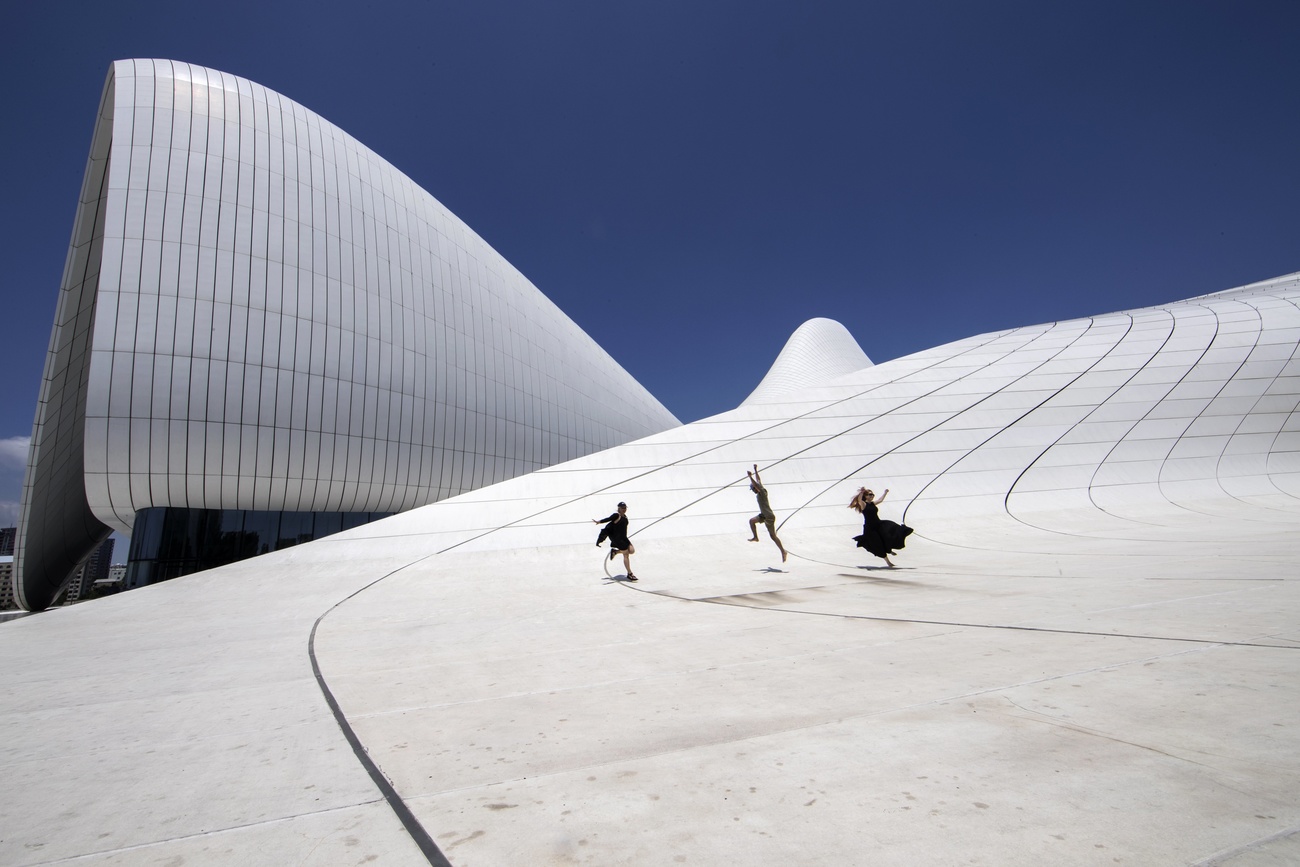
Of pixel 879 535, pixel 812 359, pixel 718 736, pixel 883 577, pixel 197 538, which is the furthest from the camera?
pixel 812 359

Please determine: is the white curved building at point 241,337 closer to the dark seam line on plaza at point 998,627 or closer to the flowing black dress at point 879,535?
the dark seam line on plaza at point 998,627

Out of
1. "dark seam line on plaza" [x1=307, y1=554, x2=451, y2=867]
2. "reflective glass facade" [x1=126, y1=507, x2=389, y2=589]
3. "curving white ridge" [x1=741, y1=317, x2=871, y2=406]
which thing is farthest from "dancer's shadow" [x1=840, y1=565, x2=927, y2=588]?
"curving white ridge" [x1=741, y1=317, x2=871, y2=406]

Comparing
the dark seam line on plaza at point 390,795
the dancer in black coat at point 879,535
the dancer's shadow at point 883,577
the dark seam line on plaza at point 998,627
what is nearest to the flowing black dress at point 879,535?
the dancer in black coat at point 879,535

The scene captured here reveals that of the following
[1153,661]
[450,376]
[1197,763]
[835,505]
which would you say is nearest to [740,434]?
[835,505]

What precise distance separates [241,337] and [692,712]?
15.7 meters

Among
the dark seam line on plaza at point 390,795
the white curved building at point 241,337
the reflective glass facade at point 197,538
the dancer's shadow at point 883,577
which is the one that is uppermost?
the white curved building at point 241,337

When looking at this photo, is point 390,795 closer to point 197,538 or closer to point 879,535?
point 879,535

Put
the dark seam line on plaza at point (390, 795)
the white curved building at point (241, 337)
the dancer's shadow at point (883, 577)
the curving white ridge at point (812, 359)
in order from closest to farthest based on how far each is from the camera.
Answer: the dark seam line on plaza at point (390, 795) → the dancer's shadow at point (883, 577) → the white curved building at point (241, 337) → the curving white ridge at point (812, 359)

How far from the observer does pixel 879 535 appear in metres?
8.91

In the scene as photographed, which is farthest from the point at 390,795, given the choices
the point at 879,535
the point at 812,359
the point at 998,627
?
the point at 812,359

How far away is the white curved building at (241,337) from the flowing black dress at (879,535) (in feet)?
45.3

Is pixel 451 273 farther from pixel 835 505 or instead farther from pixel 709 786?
pixel 709 786

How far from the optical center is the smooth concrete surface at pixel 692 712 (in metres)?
1.74

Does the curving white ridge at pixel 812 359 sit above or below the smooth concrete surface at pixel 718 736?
above
